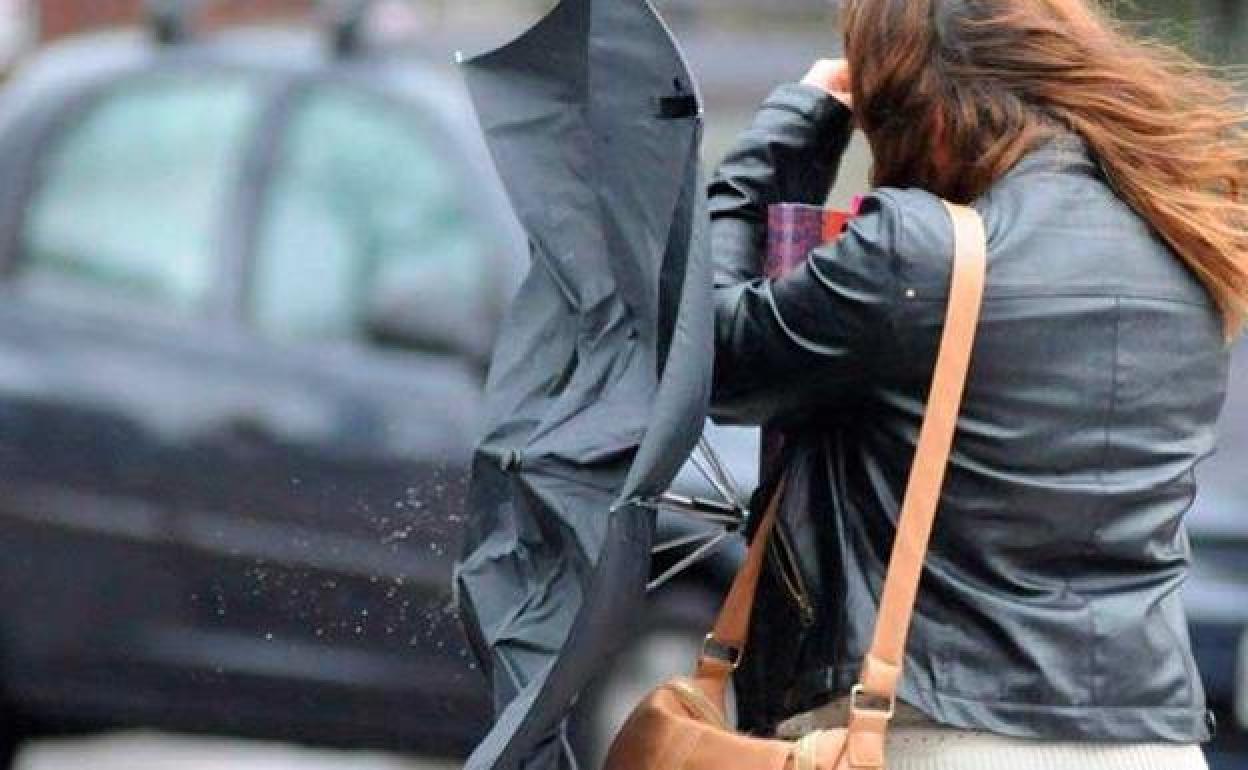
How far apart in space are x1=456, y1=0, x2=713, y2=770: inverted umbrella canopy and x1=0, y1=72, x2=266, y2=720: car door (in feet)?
9.91

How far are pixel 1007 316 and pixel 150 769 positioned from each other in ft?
13.5

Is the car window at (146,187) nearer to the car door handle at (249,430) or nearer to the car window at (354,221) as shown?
the car window at (354,221)

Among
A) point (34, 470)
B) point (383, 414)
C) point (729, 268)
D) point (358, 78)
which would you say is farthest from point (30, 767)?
point (729, 268)

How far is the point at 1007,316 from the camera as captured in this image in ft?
10.0

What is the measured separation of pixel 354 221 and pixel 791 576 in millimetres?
3329

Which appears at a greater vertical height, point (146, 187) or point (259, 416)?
point (146, 187)

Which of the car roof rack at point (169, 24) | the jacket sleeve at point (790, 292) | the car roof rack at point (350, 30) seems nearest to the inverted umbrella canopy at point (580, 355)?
the jacket sleeve at point (790, 292)

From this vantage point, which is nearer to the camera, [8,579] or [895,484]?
[895,484]

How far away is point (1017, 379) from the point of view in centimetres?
307

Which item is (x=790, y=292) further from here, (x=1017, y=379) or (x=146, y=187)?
(x=146, y=187)

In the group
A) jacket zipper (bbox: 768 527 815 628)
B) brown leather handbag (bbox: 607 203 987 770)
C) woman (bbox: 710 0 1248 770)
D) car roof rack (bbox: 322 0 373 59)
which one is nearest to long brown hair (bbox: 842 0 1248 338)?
woman (bbox: 710 0 1248 770)

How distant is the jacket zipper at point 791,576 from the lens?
319 cm

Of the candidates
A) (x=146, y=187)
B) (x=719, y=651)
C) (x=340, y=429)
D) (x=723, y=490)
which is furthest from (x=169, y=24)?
(x=719, y=651)

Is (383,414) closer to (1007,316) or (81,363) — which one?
(81,363)
